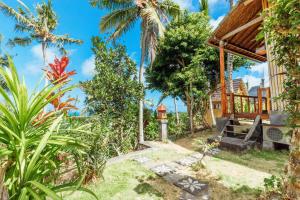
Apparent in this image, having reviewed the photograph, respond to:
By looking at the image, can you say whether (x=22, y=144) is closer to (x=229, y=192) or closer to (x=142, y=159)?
(x=229, y=192)

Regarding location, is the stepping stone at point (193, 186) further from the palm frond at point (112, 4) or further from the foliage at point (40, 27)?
the foliage at point (40, 27)

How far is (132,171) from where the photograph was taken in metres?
4.89

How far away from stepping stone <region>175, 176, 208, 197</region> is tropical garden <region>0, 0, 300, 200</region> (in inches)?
1.7

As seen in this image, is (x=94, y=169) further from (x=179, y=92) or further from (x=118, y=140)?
(x=179, y=92)

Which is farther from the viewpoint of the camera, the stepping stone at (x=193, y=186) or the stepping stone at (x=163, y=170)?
the stepping stone at (x=163, y=170)

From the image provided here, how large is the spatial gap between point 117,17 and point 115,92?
4.76m

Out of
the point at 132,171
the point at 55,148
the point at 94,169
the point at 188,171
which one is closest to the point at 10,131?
the point at 55,148

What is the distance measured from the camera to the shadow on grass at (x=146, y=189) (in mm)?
3691

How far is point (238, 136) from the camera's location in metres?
6.91

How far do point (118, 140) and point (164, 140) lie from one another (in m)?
2.13

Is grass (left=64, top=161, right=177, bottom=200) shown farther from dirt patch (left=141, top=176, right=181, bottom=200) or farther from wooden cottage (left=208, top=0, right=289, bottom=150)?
wooden cottage (left=208, top=0, right=289, bottom=150)

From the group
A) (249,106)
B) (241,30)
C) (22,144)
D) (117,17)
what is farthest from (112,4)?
(22,144)

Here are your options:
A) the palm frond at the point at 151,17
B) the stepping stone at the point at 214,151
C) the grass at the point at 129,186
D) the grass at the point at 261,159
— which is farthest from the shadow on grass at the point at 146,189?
the palm frond at the point at 151,17

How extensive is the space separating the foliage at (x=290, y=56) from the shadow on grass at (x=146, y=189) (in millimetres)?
2223
